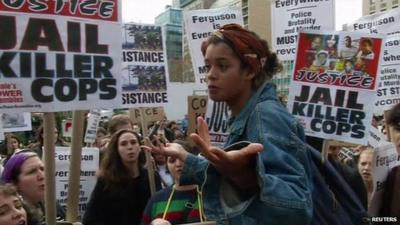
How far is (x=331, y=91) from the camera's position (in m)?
4.29

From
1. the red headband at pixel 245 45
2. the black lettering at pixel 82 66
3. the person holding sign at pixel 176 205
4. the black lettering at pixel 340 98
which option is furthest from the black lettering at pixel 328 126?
the red headband at pixel 245 45

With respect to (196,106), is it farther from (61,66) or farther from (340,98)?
(61,66)

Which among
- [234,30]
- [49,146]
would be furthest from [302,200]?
[49,146]

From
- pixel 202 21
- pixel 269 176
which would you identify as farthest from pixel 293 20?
pixel 269 176

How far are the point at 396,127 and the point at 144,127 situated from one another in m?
2.80

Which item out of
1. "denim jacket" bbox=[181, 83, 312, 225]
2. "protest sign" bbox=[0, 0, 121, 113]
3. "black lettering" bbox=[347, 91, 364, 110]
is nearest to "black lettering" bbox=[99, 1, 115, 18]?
"protest sign" bbox=[0, 0, 121, 113]

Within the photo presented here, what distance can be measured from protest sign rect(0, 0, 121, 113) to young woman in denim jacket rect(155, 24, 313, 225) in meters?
1.07

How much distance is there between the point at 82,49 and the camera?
Answer: 2908 mm

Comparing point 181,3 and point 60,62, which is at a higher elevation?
point 181,3

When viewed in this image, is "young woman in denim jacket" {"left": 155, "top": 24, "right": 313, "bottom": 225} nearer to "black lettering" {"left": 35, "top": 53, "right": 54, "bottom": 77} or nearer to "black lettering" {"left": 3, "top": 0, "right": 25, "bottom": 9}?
"black lettering" {"left": 35, "top": 53, "right": 54, "bottom": 77}

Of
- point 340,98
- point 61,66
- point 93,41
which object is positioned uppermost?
point 93,41

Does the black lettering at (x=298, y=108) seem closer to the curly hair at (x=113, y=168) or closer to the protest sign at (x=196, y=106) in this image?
the protest sign at (x=196, y=106)

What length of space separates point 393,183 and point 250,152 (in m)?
1.86

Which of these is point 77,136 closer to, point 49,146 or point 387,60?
point 49,146
